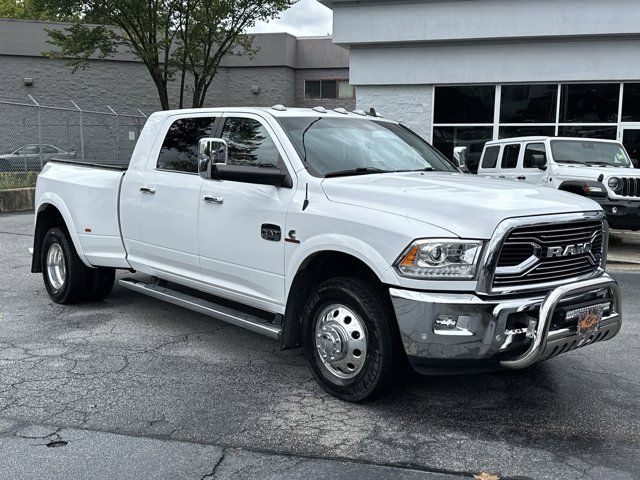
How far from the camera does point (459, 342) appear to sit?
3.76m

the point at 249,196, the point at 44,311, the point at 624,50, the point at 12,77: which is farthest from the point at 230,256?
the point at 12,77

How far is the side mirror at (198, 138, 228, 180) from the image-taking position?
16.2 ft

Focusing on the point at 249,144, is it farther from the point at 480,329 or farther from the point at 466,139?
the point at 466,139

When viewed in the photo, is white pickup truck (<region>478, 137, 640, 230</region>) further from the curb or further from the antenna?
the curb

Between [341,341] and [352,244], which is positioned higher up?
[352,244]

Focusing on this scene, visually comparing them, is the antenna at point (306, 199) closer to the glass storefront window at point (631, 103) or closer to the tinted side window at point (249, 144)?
the tinted side window at point (249, 144)

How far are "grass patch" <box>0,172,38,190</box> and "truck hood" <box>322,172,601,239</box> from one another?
604 inches

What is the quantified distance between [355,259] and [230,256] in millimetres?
1211

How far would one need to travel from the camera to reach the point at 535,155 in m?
11.9

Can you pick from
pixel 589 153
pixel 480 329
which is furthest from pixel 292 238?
pixel 589 153

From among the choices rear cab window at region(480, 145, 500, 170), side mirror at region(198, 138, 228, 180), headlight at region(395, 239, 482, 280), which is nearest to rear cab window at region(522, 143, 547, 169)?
rear cab window at region(480, 145, 500, 170)

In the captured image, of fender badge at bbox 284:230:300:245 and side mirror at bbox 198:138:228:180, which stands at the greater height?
side mirror at bbox 198:138:228:180

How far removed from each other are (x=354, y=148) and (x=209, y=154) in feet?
3.68

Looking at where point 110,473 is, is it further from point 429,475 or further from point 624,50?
point 624,50
